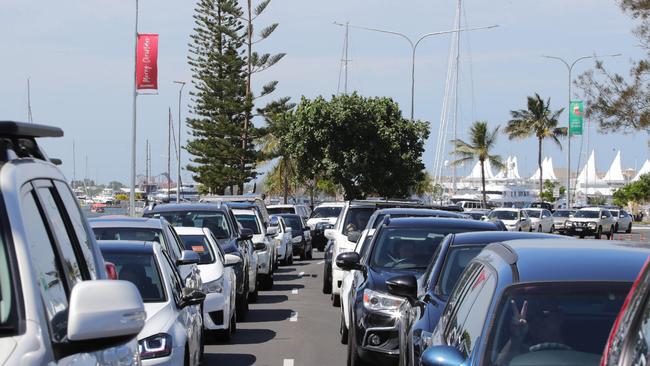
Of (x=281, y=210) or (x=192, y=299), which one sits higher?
(x=192, y=299)

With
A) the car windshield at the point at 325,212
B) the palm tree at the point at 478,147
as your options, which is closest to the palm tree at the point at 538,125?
the palm tree at the point at 478,147

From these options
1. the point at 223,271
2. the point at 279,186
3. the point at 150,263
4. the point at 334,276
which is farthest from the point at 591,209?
the point at 150,263

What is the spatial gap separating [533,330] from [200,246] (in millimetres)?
10914

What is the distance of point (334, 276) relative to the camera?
2045 cm

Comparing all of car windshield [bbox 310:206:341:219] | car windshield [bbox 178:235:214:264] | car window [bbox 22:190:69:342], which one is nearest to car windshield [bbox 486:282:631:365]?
car window [bbox 22:190:69:342]

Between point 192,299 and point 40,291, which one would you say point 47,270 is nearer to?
point 40,291

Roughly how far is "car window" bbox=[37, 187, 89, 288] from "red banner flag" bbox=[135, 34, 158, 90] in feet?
117

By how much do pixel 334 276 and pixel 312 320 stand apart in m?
2.01

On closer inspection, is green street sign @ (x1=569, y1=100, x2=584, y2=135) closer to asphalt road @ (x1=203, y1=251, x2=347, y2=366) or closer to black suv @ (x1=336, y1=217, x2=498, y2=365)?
asphalt road @ (x1=203, y1=251, x2=347, y2=366)

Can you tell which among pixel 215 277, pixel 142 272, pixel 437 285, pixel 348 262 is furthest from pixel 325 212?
pixel 437 285

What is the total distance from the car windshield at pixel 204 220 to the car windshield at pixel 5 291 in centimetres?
1624

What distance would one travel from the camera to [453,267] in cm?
1053

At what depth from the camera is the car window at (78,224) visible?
202 inches

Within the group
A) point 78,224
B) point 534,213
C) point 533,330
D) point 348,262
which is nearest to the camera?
point 78,224
